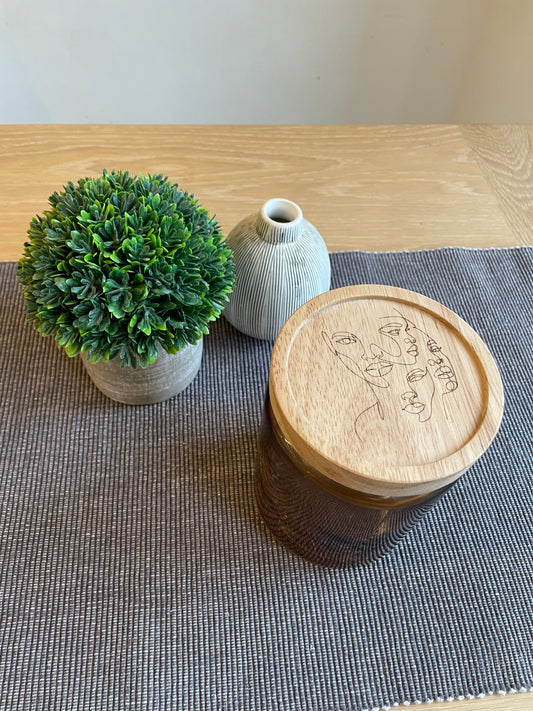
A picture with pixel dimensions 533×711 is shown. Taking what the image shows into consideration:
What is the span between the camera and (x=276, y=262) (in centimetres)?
45

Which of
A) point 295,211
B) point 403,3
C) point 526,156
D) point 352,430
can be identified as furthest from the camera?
point 403,3

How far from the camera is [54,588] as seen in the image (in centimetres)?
38

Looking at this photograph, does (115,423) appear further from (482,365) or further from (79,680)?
(482,365)

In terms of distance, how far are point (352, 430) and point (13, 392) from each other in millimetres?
305

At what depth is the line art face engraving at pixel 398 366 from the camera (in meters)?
0.33

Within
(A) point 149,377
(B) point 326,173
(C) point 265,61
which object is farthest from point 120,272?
(C) point 265,61

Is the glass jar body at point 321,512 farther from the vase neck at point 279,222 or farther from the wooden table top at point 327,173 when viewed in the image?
the wooden table top at point 327,173

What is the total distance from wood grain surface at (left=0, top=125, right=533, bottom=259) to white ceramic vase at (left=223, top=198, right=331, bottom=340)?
0.44 feet

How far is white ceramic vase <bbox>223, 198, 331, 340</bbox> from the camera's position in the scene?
45 centimetres

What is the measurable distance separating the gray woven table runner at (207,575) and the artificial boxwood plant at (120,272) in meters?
0.11

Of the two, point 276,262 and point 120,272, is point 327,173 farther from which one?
point 120,272

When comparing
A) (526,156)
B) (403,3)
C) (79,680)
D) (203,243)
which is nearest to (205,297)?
(203,243)

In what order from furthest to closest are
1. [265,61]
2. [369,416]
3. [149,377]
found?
1. [265,61]
2. [149,377]
3. [369,416]

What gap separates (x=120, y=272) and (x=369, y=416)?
0.58 ft
